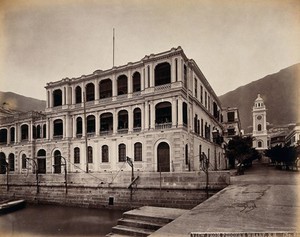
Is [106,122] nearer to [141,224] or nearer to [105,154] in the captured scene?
[105,154]

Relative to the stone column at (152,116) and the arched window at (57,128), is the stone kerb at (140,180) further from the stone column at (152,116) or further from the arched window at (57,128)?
the arched window at (57,128)

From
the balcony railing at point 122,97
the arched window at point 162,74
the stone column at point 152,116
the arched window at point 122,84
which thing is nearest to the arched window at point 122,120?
the balcony railing at point 122,97

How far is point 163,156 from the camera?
14.8 meters

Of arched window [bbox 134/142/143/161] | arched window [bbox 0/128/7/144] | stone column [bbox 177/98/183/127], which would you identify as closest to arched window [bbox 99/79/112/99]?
arched window [bbox 134/142/143/161]

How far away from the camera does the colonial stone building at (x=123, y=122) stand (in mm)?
14711

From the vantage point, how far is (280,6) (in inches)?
154

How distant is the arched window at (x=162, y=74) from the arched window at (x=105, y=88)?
14.8 ft

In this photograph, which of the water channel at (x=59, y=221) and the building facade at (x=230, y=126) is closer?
the water channel at (x=59, y=221)

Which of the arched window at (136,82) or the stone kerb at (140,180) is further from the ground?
the arched window at (136,82)

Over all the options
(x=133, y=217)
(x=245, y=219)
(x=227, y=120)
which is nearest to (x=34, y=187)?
(x=133, y=217)

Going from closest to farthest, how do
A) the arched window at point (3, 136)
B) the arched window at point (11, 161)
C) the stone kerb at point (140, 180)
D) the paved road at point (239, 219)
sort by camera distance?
the paved road at point (239, 219) → the stone kerb at point (140, 180) → the arched window at point (11, 161) → the arched window at point (3, 136)

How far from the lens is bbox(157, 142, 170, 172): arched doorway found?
48.0 ft

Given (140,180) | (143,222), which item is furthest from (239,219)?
(140,180)

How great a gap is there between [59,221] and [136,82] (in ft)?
32.1
